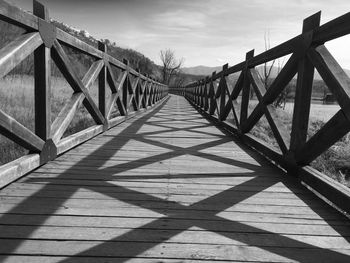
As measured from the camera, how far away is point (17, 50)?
8.25 ft

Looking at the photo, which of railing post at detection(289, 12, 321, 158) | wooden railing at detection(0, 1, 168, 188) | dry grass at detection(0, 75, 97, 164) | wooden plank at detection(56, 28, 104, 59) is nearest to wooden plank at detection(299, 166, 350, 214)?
railing post at detection(289, 12, 321, 158)

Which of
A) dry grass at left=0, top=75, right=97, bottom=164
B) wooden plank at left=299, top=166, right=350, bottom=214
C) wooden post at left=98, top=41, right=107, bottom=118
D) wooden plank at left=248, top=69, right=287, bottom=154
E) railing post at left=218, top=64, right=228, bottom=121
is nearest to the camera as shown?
wooden plank at left=299, top=166, right=350, bottom=214

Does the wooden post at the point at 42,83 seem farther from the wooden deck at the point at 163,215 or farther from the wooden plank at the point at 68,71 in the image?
the wooden deck at the point at 163,215

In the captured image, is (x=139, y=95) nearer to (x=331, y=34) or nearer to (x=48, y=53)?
(x=48, y=53)

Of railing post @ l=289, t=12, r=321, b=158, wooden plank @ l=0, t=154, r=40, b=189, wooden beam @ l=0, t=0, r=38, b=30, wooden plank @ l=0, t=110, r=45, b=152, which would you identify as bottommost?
wooden plank @ l=0, t=154, r=40, b=189

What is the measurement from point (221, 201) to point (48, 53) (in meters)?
1.96

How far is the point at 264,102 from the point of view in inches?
158

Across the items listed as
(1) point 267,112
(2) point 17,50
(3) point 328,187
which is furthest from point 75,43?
(3) point 328,187

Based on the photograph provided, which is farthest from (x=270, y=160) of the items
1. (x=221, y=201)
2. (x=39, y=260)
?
(x=39, y=260)

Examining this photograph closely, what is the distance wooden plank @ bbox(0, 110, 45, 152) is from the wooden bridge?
0.4 inches

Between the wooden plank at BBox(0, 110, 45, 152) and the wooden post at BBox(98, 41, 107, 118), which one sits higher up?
the wooden post at BBox(98, 41, 107, 118)

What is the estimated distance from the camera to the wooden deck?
1.74m

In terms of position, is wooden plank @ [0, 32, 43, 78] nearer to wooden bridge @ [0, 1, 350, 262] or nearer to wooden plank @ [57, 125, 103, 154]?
wooden bridge @ [0, 1, 350, 262]

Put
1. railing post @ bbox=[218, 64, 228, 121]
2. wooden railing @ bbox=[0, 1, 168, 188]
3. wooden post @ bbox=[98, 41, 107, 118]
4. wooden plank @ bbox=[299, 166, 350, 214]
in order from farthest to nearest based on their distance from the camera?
railing post @ bbox=[218, 64, 228, 121]
wooden post @ bbox=[98, 41, 107, 118]
wooden railing @ bbox=[0, 1, 168, 188]
wooden plank @ bbox=[299, 166, 350, 214]
